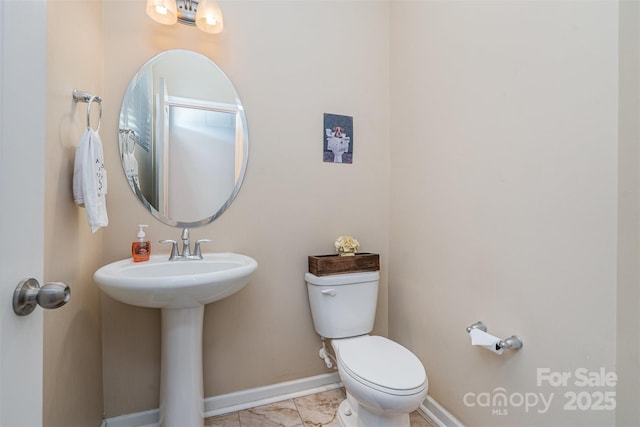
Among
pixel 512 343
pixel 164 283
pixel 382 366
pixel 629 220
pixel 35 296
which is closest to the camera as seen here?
pixel 35 296

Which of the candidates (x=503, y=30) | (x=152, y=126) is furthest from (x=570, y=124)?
(x=152, y=126)

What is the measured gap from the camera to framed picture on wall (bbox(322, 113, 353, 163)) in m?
1.73

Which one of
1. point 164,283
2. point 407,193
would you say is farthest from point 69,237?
point 407,193

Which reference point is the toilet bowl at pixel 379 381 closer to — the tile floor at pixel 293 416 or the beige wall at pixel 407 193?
the tile floor at pixel 293 416

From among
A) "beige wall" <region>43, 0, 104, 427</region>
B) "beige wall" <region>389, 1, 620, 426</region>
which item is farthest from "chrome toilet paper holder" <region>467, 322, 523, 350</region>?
"beige wall" <region>43, 0, 104, 427</region>

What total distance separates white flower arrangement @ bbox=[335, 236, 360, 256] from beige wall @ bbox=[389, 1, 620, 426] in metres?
0.31

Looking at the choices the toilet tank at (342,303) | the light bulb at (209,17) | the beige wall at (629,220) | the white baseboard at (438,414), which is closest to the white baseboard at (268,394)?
the toilet tank at (342,303)

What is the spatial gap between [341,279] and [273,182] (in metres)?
0.64

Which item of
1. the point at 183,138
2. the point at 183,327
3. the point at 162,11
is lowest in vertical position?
the point at 183,327

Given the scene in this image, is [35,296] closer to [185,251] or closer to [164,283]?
[164,283]

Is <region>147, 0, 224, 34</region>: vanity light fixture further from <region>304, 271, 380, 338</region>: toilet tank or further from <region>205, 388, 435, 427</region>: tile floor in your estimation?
<region>205, 388, 435, 427</region>: tile floor

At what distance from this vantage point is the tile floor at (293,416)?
4.75 ft

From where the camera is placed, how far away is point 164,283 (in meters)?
0.99

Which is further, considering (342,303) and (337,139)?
(337,139)
